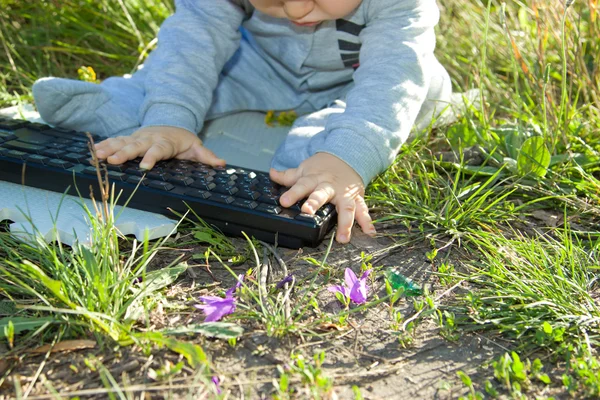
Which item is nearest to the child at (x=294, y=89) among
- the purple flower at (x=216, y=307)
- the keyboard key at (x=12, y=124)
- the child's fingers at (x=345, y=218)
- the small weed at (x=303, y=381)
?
the child's fingers at (x=345, y=218)

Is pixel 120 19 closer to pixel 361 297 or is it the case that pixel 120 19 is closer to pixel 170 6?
pixel 170 6

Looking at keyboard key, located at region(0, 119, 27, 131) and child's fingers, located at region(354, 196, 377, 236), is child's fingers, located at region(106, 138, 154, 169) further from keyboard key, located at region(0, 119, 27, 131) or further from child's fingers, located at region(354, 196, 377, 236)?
child's fingers, located at region(354, 196, 377, 236)

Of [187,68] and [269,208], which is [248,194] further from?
[187,68]

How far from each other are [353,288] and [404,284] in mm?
125

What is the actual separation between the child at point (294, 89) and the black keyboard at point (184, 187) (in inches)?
1.7

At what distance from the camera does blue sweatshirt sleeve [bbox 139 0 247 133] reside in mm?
1979

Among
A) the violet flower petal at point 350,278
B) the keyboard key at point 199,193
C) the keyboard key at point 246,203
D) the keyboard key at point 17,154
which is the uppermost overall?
the keyboard key at point 17,154

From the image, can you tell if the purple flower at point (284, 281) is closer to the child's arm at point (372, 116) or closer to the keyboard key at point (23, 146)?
the child's arm at point (372, 116)

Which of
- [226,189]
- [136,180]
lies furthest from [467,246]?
[136,180]

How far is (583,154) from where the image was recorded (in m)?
1.95

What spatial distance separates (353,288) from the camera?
1.32 meters

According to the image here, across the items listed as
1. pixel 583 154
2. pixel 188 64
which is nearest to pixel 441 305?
pixel 583 154

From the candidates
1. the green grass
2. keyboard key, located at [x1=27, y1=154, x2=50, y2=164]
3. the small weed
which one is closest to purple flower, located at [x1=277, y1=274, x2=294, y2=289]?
the green grass

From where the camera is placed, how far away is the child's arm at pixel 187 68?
191cm
